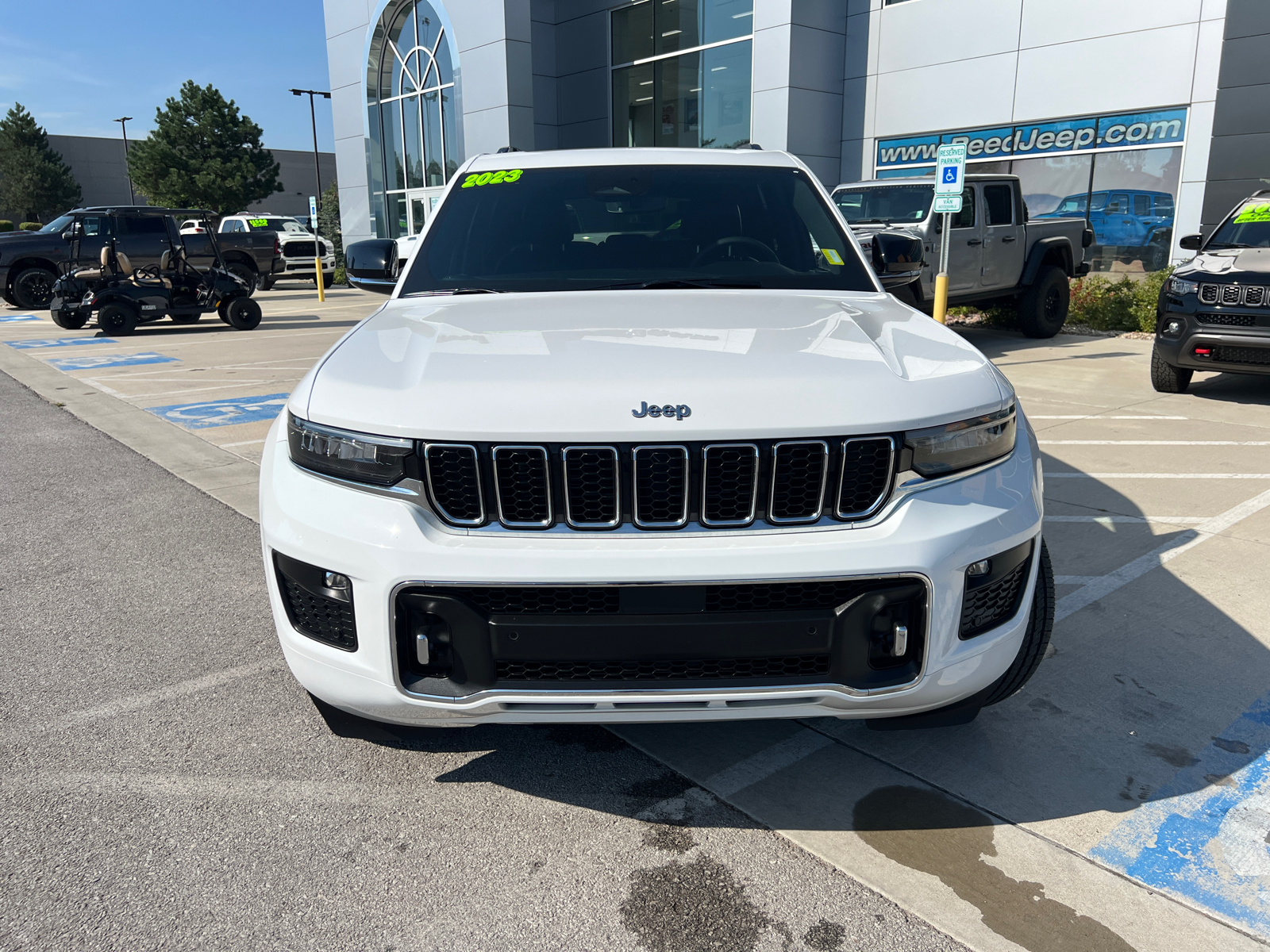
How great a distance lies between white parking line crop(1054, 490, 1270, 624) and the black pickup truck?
52.7 feet

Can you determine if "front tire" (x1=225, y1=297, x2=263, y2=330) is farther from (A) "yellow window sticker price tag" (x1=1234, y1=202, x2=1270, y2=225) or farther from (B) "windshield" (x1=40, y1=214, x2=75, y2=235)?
(A) "yellow window sticker price tag" (x1=1234, y1=202, x2=1270, y2=225)

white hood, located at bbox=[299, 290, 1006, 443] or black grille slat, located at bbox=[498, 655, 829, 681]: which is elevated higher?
white hood, located at bbox=[299, 290, 1006, 443]

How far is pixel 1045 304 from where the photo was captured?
1262 centimetres

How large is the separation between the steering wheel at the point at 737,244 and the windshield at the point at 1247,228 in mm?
6689

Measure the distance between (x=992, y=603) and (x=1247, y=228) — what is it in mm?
7903

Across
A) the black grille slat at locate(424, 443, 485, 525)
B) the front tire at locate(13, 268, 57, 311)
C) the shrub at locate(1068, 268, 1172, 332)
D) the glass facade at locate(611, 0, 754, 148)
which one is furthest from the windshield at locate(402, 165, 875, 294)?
the front tire at locate(13, 268, 57, 311)

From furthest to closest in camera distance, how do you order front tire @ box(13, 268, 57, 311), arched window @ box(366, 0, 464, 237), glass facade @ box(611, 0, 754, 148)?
1. arched window @ box(366, 0, 464, 237)
2. front tire @ box(13, 268, 57, 311)
3. glass facade @ box(611, 0, 754, 148)

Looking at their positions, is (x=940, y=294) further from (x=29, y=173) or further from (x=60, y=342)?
(x=29, y=173)

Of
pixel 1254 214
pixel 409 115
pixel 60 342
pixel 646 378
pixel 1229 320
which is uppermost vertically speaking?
pixel 409 115

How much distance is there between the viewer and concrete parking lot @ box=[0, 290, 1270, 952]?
82.6 inches

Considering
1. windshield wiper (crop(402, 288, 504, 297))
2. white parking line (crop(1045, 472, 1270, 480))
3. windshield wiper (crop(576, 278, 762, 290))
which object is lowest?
white parking line (crop(1045, 472, 1270, 480))

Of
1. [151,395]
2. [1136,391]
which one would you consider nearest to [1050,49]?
[1136,391]

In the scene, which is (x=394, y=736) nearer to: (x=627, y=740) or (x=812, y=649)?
(x=627, y=740)

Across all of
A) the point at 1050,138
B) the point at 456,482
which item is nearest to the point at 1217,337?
the point at 456,482
